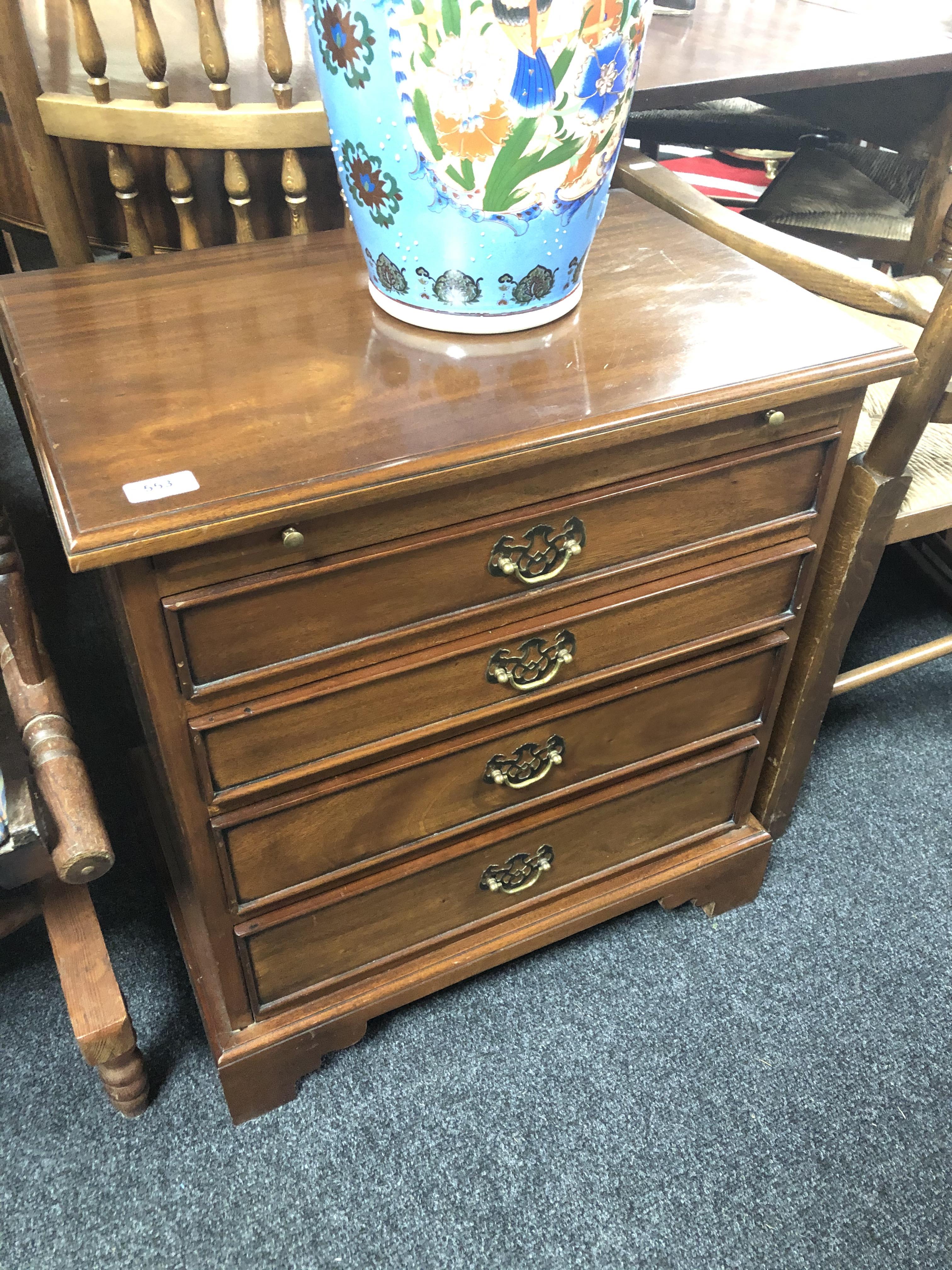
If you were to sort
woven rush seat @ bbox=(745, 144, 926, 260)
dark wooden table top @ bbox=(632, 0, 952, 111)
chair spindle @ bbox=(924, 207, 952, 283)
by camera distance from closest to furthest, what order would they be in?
dark wooden table top @ bbox=(632, 0, 952, 111) < chair spindle @ bbox=(924, 207, 952, 283) < woven rush seat @ bbox=(745, 144, 926, 260)

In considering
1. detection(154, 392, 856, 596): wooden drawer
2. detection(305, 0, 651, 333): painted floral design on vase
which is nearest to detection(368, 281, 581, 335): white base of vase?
detection(305, 0, 651, 333): painted floral design on vase

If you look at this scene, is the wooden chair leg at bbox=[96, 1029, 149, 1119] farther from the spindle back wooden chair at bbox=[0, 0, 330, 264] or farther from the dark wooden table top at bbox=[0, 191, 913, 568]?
the spindle back wooden chair at bbox=[0, 0, 330, 264]

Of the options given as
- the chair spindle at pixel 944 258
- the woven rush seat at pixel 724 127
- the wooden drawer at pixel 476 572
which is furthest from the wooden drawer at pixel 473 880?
the woven rush seat at pixel 724 127

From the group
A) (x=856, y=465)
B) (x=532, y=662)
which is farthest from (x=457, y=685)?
(x=856, y=465)

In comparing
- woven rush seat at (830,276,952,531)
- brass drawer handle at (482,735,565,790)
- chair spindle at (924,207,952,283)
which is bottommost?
brass drawer handle at (482,735,565,790)

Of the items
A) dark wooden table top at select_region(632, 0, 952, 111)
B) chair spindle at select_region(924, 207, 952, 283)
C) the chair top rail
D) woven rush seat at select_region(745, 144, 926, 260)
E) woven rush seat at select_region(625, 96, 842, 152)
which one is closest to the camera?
the chair top rail

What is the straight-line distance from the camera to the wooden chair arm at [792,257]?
892 millimetres

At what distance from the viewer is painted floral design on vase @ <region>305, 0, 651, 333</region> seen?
602mm

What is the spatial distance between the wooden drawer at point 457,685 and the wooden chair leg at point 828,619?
0.42 ft

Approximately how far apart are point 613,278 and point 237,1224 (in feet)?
3.23

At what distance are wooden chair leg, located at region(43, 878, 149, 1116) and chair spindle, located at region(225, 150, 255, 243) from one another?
672 millimetres

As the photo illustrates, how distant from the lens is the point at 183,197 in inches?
35.9

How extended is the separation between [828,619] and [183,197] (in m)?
0.81

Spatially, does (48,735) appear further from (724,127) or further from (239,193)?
(724,127)
